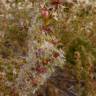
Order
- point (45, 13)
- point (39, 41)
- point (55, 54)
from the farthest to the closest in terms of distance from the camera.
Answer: point (55, 54) → point (39, 41) → point (45, 13)

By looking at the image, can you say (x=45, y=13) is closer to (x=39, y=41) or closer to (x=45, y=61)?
(x=39, y=41)

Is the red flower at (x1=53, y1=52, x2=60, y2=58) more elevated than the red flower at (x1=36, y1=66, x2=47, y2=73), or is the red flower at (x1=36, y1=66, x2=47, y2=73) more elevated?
the red flower at (x1=53, y1=52, x2=60, y2=58)

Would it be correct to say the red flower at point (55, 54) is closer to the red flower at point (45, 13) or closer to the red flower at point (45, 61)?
the red flower at point (45, 61)

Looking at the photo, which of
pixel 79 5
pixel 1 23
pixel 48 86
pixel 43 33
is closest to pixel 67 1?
pixel 79 5

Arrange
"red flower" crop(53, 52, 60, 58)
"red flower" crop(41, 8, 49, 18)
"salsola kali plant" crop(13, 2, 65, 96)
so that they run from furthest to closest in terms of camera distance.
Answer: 1. "red flower" crop(53, 52, 60, 58)
2. "salsola kali plant" crop(13, 2, 65, 96)
3. "red flower" crop(41, 8, 49, 18)

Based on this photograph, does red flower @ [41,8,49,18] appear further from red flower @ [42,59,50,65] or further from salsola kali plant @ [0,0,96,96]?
red flower @ [42,59,50,65]

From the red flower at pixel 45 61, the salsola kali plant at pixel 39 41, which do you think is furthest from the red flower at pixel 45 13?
the red flower at pixel 45 61

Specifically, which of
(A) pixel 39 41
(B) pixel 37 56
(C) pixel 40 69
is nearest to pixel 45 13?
(A) pixel 39 41

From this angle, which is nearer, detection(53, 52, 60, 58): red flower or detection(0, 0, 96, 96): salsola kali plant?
detection(0, 0, 96, 96): salsola kali plant

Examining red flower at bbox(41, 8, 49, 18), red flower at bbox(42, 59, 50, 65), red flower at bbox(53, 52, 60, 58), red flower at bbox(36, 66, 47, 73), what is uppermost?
red flower at bbox(41, 8, 49, 18)

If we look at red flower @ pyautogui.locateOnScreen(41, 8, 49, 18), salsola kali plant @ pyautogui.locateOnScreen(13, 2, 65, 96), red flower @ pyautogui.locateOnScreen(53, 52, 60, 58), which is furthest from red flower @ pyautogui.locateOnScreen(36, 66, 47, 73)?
red flower @ pyautogui.locateOnScreen(41, 8, 49, 18)

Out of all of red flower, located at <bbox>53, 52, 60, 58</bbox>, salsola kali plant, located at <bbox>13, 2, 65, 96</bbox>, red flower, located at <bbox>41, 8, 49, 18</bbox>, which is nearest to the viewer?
red flower, located at <bbox>41, 8, 49, 18</bbox>
